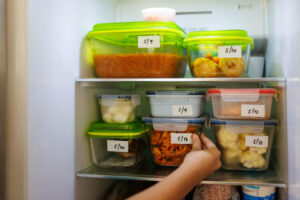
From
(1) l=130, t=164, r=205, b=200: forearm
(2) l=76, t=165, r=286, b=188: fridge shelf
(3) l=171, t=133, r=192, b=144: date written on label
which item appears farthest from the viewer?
(3) l=171, t=133, r=192, b=144: date written on label

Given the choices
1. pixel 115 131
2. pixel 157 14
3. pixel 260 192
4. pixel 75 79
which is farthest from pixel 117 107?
pixel 260 192

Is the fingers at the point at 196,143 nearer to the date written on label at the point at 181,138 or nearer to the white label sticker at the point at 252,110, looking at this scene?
the date written on label at the point at 181,138

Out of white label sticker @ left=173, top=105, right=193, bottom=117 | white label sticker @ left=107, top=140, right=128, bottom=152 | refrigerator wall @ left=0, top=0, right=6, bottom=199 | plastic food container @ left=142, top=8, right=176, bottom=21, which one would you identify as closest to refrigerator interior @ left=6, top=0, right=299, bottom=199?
refrigerator wall @ left=0, top=0, right=6, bottom=199

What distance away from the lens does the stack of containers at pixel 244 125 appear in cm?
115

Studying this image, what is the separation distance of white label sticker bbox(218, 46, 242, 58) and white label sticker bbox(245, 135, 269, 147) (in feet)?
1.19

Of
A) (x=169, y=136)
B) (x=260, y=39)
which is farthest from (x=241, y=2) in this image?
(x=169, y=136)

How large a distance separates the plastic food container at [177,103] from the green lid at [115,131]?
13cm

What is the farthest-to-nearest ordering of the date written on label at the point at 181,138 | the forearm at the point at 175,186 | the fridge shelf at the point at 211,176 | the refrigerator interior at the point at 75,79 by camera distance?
the date written on label at the point at 181,138, the fridge shelf at the point at 211,176, the refrigerator interior at the point at 75,79, the forearm at the point at 175,186

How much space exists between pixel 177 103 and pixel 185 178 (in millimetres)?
429

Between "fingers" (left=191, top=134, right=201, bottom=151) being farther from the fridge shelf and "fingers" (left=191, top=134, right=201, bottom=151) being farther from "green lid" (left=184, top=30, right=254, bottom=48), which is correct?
"green lid" (left=184, top=30, right=254, bottom=48)

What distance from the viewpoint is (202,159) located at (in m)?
0.99

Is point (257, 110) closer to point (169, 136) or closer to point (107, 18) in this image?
point (169, 136)

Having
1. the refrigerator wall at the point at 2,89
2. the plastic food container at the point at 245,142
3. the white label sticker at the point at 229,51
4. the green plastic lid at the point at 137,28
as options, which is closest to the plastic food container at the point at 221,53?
the white label sticker at the point at 229,51

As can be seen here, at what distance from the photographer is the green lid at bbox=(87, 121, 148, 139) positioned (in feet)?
4.11
